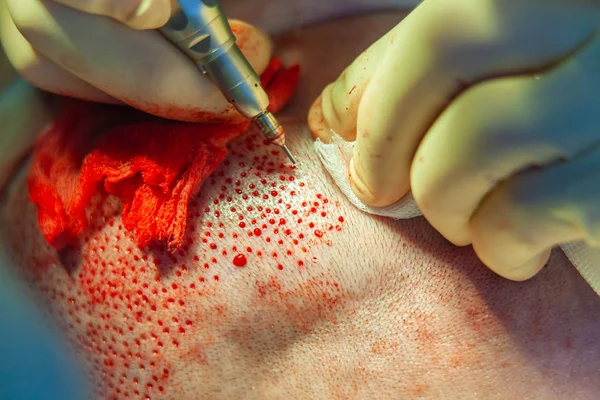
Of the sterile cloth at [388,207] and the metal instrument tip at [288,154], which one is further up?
the metal instrument tip at [288,154]

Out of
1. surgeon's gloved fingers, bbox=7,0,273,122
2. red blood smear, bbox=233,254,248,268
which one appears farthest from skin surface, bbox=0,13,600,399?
surgeon's gloved fingers, bbox=7,0,273,122

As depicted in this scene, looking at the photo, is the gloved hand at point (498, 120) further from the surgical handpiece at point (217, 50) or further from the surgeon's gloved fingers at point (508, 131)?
the surgical handpiece at point (217, 50)

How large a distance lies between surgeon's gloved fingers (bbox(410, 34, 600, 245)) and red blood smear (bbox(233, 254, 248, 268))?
21 centimetres

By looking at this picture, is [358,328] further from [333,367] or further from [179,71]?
[179,71]

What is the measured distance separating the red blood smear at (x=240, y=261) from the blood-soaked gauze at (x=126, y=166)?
61 mm

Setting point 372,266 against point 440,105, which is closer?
point 440,105

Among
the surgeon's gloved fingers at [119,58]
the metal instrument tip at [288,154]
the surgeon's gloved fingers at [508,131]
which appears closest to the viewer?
the surgeon's gloved fingers at [508,131]

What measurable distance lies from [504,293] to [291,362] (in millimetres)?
230

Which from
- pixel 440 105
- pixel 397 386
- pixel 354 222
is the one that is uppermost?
pixel 440 105

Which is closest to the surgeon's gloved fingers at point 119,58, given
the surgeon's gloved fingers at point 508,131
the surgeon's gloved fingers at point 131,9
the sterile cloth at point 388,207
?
the surgeon's gloved fingers at point 131,9

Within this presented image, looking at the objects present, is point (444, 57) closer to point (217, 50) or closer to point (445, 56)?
point (445, 56)

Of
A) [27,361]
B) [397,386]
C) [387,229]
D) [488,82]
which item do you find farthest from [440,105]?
[27,361]

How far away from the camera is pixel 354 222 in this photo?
58cm

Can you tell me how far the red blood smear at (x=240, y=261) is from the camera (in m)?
0.58
